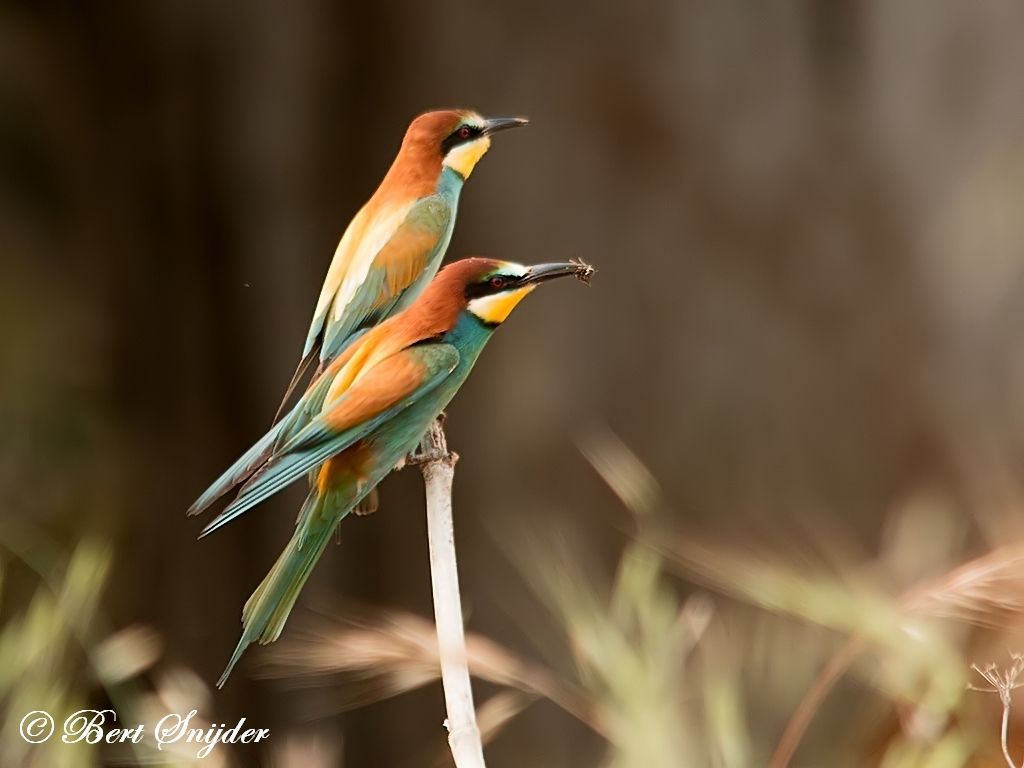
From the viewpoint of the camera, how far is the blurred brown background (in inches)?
48.9

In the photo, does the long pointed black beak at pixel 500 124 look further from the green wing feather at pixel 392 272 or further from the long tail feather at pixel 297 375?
the long tail feather at pixel 297 375

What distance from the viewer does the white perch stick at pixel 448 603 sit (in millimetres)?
995

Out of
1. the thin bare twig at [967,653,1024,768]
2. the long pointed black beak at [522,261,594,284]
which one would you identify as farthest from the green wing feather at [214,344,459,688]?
the thin bare twig at [967,653,1024,768]

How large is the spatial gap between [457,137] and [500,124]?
0.06m

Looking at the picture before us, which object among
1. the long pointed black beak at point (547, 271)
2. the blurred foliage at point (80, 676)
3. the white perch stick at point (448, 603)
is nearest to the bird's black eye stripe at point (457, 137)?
the long pointed black beak at point (547, 271)

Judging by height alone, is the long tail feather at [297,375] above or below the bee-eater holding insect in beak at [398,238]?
below

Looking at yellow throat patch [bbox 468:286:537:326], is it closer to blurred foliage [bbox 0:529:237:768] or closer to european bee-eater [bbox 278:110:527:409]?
european bee-eater [bbox 278:110:527:409]

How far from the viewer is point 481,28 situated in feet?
4.28

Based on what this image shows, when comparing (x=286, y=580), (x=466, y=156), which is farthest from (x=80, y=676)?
(x=466, y=156)

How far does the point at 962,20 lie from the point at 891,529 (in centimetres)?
61

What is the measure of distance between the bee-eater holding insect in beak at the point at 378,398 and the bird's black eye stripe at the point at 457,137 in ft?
0.64

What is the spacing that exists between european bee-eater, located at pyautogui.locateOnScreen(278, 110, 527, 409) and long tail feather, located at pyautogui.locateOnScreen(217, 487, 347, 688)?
175mm

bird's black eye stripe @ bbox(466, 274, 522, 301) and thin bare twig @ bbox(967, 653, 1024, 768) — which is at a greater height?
bird's black eye stripe @ bbox(466, 274, 522, 301)

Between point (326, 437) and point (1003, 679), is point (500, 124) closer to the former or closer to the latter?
point (326, 437)
